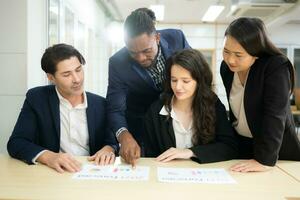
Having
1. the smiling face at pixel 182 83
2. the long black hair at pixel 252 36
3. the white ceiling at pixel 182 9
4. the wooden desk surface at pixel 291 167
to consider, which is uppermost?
the white ceiling at pixel 182 9

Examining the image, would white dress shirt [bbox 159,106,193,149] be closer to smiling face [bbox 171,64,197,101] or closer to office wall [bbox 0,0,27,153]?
smiling face [bbox 171,64,197,101]

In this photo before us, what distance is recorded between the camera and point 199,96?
5.82 ft

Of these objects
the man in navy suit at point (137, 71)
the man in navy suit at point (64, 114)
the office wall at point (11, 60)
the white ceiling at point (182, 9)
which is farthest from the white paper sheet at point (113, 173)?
the white ceiling at point (182, 9)

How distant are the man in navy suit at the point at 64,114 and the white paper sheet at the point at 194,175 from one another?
472 millimetres

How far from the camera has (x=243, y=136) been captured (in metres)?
1.74

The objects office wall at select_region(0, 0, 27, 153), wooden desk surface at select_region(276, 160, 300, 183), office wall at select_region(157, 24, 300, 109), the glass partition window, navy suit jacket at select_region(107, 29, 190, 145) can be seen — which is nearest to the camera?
wooden desk surface at select_region(276, 160, 300, 183)

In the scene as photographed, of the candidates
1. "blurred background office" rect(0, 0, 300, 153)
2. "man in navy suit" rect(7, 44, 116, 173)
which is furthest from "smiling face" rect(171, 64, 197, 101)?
"blurred background office" rect(0, 0, 300, 153)

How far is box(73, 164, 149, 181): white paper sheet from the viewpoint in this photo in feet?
4.22

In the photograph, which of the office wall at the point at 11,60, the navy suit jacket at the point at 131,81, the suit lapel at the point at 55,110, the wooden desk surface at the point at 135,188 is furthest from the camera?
the office wall at the point at 11,60

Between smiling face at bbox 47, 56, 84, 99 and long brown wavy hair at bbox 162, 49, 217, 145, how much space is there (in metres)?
0.48

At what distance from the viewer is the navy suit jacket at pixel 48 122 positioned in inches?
69.9

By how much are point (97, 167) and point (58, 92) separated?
633mm

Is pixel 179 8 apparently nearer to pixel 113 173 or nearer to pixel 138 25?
pixel 138 25

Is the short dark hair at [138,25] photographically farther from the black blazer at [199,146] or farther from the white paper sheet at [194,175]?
the white paper sheet at [194,175]
